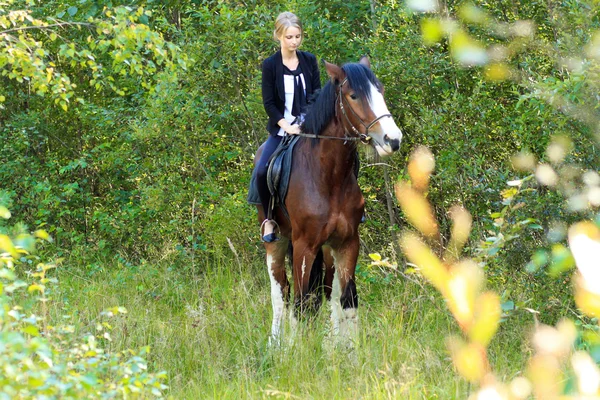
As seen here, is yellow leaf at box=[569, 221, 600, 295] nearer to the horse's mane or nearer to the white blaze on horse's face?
the white blaze on horse's face

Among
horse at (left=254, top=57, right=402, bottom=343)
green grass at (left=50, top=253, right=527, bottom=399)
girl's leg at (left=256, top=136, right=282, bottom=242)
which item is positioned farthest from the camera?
girl's leg at (left=256, top=136, right=282, bottom=242)

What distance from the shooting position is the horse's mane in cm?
552

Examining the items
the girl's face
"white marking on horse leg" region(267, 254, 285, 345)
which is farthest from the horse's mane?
"white marking on horse leg" region(267, 254, 285, 345)

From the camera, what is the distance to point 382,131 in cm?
524

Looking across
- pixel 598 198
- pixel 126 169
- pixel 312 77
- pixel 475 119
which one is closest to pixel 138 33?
pixel 312 77

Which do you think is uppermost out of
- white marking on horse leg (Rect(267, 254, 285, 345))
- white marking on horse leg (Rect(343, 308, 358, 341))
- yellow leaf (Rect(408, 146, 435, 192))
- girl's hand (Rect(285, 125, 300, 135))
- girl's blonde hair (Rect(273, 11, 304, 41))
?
girl's blonde hair (Rect(273, 11, 304, 41))

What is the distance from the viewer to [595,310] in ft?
4.70

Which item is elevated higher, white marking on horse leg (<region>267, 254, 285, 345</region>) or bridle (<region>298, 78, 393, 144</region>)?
A: bridle (<region>298, 78, 393, 144</region>)

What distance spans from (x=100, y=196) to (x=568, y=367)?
8.84 m

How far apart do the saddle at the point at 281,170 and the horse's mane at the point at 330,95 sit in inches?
10.2

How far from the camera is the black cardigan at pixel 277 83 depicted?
6.32 meters

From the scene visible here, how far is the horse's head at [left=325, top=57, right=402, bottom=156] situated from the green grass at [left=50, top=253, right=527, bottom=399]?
1108mm

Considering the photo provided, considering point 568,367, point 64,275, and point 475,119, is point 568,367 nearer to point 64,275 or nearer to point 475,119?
point 475,119

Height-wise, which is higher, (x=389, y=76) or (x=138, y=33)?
(x=138, y=33)
